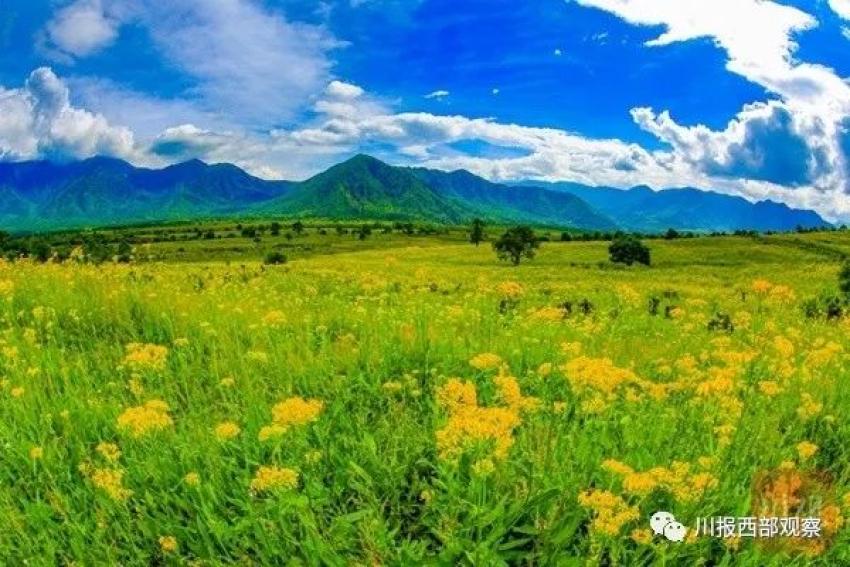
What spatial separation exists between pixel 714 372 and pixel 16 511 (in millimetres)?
5959

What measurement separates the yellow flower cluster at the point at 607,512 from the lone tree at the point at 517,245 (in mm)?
103379

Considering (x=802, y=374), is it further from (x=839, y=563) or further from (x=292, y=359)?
(x=292, y=359)

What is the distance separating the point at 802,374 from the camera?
707 centimetres

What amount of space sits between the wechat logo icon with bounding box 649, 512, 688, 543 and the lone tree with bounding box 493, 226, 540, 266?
103 meters

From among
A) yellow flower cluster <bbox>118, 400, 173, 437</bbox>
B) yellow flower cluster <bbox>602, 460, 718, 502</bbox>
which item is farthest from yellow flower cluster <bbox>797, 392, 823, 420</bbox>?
yellow flower cluster <bbox>118, 400, 173, 437</bbox>

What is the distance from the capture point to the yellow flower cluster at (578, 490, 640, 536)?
3578 millimetres

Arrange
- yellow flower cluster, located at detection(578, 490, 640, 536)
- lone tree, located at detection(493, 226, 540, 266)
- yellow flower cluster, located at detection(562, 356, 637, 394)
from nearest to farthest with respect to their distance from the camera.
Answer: yellow flower cluster, located at detection(578, 490, 640, 536) < yellow flower cluster, located at detection(562, 356, 637, 394) < lone tree, located at detection(493, 226, 540, 266)

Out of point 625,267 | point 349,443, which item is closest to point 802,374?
point 349,443

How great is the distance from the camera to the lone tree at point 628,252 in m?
102

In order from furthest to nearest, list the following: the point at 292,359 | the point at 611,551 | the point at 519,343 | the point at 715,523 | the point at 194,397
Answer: the point at 519,343 → the point at 292,359 → the point at 194,397 → the point at 715,523 → the point at 611,551

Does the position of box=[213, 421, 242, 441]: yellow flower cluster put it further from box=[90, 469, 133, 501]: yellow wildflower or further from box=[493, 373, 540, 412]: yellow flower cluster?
box=[493, 373, 540, 412]: yellow flower cluster

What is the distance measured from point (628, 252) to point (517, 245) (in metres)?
16.4

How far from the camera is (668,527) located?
3875mm

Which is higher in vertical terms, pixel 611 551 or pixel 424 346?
pixel 424 346
